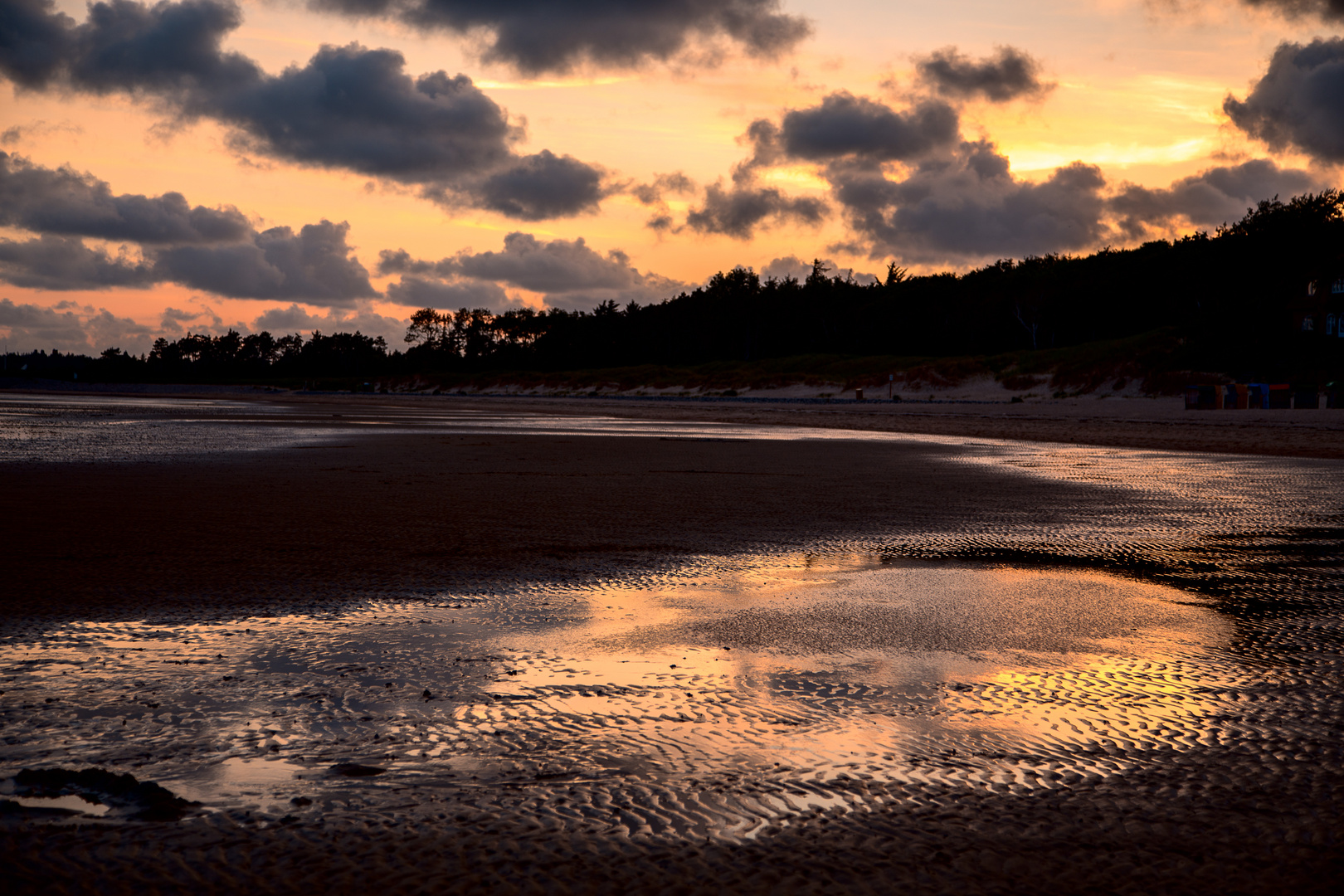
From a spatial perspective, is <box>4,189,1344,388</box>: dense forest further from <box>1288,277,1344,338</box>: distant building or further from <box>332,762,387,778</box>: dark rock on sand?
<box>332,762,387,778</box>: dark rock on sand

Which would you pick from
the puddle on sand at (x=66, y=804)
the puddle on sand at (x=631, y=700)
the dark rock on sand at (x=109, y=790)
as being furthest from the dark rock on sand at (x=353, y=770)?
the puddle on sand at (x=66, y=804)

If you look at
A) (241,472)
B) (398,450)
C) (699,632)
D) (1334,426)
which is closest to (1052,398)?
(1334,426)

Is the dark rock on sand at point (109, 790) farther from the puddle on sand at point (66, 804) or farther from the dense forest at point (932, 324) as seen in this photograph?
the dense forest at point (932, 324)

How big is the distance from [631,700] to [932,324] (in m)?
102

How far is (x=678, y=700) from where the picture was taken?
363 cm

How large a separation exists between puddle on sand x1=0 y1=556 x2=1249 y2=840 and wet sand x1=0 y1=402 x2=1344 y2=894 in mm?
17

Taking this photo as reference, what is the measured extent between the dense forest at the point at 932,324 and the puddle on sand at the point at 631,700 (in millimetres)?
49914

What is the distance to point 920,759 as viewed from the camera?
301 cm

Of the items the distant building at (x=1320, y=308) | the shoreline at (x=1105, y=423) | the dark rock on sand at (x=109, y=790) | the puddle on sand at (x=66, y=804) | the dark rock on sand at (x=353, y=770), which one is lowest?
the puddle on sand at (x=66, y=804)

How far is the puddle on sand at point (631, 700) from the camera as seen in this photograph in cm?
283

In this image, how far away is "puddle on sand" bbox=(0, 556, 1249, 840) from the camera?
111 inches

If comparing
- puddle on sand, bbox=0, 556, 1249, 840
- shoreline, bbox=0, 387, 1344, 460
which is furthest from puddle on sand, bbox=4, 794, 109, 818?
shoreline, bbox=0, 387, 1344, 460

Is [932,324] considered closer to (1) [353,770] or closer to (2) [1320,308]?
(2) [1320,308]

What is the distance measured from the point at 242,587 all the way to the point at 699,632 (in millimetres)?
2706
